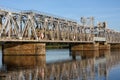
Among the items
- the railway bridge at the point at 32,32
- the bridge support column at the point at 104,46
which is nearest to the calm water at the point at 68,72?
the railway bridge at the point at 32,32

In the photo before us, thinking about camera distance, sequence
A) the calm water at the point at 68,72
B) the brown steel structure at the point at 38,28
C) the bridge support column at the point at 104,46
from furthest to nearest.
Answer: the bridge support column at the point at 104,46 < the brown steel structure at the point at 38,28 < the calm water at the point at 68,72

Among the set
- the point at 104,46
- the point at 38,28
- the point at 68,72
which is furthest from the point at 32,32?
the point at 104,46

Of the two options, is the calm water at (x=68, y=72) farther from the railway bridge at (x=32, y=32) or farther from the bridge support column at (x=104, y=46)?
the bridge support column at (x=104, y=46)

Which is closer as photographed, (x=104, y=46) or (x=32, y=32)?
(x=32, y=32)

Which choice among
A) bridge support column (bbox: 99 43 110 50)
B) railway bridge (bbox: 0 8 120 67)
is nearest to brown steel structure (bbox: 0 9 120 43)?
railway bridge (bbox: 0 8 120 67)

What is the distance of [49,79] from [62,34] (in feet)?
198

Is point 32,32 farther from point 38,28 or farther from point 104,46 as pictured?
point 104,46

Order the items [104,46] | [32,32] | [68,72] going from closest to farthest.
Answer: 1. [68,72]
2. [32,32]
3. [104,46]

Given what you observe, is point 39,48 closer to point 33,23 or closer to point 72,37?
point 33,23

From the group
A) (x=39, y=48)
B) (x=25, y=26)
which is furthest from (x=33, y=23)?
(x=39, y=48)

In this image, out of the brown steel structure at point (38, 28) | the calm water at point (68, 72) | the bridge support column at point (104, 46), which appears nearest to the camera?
the calm water at point (68, 72)

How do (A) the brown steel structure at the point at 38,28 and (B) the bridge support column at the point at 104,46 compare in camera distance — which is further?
(B) the bridge support column at the point at 104,46

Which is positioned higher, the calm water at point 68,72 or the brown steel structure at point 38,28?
the brown steel structure at point 38,28

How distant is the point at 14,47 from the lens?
248 ft
